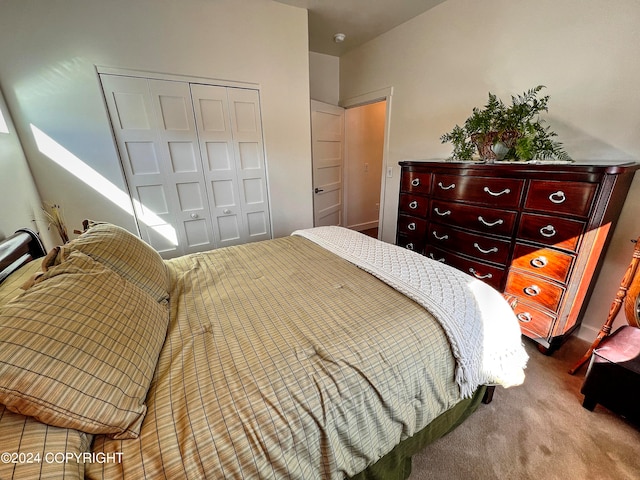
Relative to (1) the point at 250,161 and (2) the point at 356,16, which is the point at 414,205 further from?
(2) the point at 356,16

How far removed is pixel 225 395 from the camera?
2.38 feet

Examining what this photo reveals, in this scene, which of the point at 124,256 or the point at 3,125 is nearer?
the point at 124,256

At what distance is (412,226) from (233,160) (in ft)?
6.23

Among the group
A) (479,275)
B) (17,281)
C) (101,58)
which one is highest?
(101,58)

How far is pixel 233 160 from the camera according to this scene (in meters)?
2.58

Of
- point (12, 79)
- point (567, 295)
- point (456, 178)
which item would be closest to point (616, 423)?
point (567, 295)

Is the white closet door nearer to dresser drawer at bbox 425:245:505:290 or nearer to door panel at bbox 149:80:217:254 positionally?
door panel at bbox 149:80:217:254

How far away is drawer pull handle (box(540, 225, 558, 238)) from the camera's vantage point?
61.3 inches

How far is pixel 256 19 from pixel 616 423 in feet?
12.7

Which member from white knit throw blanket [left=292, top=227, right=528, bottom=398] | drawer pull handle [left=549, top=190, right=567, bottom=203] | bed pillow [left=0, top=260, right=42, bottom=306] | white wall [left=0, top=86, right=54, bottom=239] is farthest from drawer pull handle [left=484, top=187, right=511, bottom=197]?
white wall [left=0, top=86, right=54, bottom=239]

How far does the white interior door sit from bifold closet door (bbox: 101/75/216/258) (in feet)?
5.04

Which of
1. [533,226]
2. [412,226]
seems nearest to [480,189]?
[533,226]

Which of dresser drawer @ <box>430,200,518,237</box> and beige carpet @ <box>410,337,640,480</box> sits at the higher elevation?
dresser drawer @ <box>430,200,518,237</box>

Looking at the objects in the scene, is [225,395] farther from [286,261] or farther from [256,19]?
[256,19]
